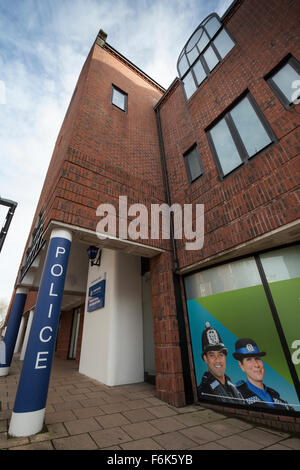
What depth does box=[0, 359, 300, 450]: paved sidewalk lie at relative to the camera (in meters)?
2.43

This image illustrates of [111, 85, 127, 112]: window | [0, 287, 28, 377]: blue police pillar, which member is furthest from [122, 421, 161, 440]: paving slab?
[111, 85, 127, 112]: window

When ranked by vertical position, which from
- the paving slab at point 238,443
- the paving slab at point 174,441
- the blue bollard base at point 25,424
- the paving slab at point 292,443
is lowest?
the paving slab at point 292,443

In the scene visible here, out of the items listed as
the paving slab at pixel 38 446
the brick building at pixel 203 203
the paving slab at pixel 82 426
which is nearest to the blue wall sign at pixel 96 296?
the brick building at pixel 203 203

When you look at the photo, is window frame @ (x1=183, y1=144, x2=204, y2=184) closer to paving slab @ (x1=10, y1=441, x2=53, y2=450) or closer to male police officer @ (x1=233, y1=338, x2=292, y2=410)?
male police officer @ (x1=233, y1=338, x2=292, y2=410)

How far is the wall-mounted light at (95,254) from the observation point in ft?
22.6

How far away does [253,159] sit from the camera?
4043 mm

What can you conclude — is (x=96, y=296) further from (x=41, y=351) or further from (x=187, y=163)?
(x=187, y=163)

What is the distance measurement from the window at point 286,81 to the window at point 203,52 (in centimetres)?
209

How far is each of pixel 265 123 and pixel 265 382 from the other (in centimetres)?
461

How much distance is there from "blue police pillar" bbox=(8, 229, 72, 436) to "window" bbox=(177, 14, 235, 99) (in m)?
6.38

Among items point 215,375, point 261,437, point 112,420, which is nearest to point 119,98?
point 215,375

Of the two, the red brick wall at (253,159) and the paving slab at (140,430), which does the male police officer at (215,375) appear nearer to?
the paving slab at (140,430)

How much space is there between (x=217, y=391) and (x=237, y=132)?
530 cm
